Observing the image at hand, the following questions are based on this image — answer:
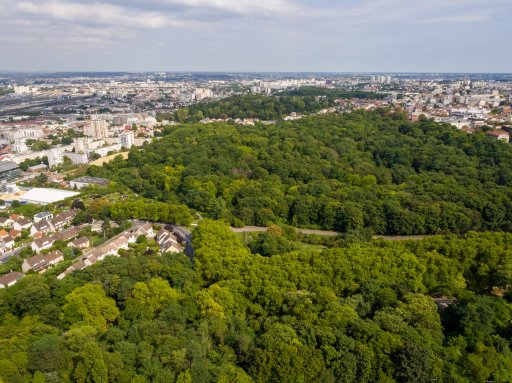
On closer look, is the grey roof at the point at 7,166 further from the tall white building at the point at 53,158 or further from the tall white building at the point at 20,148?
the tall white building at the point at 20,148

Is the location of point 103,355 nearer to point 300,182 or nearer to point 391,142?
point 300,182

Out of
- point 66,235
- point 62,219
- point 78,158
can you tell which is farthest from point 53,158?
point 66,235

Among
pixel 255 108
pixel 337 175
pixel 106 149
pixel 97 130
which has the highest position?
pixel 255 108

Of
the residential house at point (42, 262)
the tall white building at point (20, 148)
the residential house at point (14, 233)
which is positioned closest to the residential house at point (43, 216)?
the residential house at point (14, 233)

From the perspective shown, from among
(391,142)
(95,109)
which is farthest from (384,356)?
(95,109)

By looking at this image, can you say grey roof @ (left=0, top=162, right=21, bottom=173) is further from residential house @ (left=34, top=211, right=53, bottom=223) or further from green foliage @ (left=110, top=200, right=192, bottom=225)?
green foliage @ (left=110, top=200, right=192, bottom=225)

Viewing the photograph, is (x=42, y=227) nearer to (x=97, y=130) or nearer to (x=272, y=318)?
(x=272, y=318)
